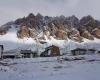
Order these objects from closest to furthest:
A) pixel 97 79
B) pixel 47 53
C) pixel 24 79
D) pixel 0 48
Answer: pixel 97 79
pixel 24 79
pixel 0 48
pixel 47 53

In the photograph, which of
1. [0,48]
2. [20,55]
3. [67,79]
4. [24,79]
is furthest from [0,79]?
[20,55]

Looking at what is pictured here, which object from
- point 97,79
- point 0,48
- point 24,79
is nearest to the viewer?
point 97,79

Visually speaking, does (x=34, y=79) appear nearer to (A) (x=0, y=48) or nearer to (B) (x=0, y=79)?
(B) (x=0, y=79)

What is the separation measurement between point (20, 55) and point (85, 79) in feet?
280

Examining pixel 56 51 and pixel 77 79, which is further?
pixel 56 51

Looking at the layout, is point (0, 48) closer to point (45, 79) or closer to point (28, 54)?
point (28, 54)

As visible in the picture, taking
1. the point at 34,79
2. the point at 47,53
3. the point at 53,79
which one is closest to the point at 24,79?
the point at 34,79

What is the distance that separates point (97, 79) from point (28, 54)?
300 ft

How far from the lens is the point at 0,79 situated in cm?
2194

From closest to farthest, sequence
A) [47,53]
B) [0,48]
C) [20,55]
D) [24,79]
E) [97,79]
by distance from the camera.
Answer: [97,79], [24,79], [0,48], [20,55], [47,53]

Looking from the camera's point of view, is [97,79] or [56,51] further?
[56,51]

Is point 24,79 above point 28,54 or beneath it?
beneath

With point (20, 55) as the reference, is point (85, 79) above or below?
below

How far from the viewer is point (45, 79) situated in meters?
21.2
